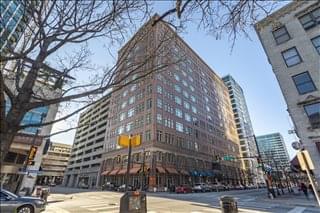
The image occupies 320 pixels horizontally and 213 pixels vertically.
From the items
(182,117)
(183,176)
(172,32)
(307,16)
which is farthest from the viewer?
(182,117)

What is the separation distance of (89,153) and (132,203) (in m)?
Answer: 70.7

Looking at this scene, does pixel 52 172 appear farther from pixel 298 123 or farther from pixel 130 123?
pixel 298 123

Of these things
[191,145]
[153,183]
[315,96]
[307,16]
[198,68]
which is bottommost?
[153,183]

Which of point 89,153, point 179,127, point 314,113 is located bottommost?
point 314,113

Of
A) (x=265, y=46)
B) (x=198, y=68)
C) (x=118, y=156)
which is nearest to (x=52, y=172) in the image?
(x=118, y=156)

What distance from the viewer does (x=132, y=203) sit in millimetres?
7902

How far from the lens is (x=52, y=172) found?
92.2m

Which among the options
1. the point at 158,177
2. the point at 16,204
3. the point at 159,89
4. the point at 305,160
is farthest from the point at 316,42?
the point at 159,89

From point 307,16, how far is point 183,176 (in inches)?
1558

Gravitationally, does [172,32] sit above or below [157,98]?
below

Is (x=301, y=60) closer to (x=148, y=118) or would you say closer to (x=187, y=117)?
(x=148, y=118)

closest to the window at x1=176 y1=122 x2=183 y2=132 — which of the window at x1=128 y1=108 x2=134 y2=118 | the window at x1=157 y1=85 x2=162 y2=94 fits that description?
the window at x1=157 y1=85 x2=162 y2=94

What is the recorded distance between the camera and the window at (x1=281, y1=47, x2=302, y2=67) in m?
18.7

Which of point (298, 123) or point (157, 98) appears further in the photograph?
point (157, 98)
